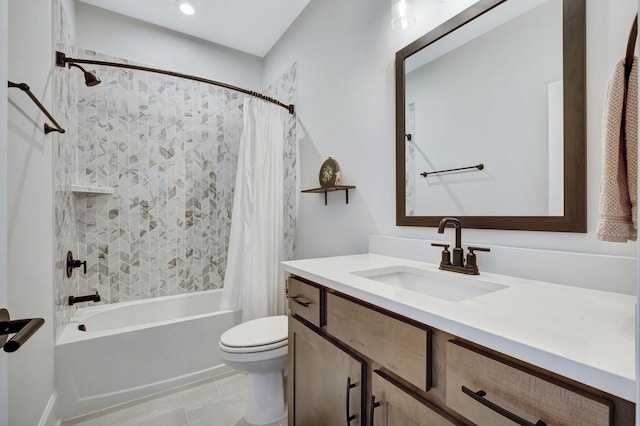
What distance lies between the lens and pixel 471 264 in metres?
1.09

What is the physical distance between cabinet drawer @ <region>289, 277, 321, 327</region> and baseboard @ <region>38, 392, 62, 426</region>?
1.29 metres

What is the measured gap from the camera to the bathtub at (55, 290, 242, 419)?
5.46ft

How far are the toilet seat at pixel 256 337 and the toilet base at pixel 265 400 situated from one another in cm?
22

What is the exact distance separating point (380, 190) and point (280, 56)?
1.84 meters

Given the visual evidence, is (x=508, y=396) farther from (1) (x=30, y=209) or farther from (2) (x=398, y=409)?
(1) (x=30, y=209)

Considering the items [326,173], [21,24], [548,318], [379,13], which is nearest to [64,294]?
[21,24]

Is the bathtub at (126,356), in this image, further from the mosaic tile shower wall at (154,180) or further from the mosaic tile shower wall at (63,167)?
the mosaic tile shower wall at (154,180)

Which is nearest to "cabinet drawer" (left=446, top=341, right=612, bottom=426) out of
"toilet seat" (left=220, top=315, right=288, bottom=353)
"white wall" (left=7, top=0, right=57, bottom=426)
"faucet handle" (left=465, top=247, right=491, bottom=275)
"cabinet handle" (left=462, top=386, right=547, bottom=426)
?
"cabinet handle" (left=462, top=386, right=547, bottom=426)

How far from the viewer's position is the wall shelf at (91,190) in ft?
6.77

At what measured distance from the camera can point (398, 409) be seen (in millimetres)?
758

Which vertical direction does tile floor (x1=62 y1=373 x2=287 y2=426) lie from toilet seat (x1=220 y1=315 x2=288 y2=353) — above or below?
below

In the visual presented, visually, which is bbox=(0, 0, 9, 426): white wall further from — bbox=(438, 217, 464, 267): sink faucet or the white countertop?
bbox=(438, 217, 464, 267): sink faucet

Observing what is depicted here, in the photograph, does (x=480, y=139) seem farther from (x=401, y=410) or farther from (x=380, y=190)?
(x=401, y=410)

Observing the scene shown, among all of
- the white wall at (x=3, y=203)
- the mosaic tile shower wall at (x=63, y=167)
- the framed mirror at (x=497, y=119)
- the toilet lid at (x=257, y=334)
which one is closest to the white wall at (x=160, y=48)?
the mosaic tile shower wall at (x=63, y=167)
